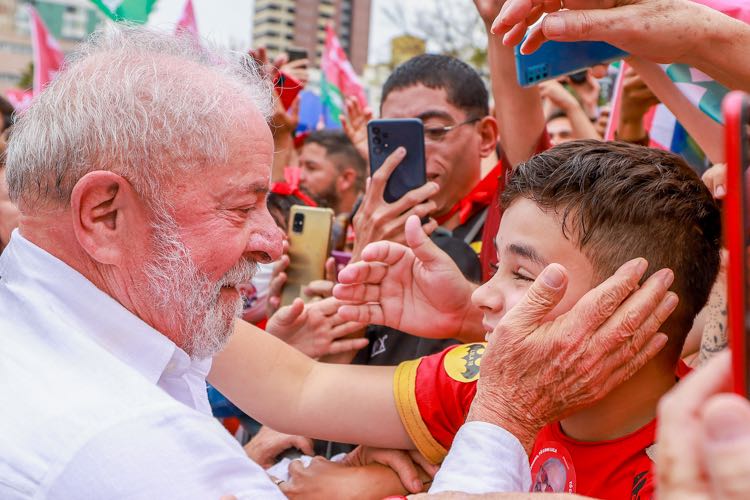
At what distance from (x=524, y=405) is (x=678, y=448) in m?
0.89

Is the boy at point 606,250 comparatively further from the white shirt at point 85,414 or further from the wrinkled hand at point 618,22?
the white shirt at point 85,414

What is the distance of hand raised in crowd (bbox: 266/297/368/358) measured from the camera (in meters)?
2.63

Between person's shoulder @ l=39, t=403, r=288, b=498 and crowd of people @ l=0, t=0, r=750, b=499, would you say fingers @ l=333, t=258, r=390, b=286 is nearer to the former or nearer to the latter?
crowd of people @ l=0, t=0, r=750, b=499

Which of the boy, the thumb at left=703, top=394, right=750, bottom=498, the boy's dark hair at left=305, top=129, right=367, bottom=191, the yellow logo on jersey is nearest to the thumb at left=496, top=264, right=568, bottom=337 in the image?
the boy

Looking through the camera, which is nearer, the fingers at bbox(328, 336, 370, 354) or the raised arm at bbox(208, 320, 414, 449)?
the raised arm at bbox(208, 320, 414, 449)

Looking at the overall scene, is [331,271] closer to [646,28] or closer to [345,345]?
[345,345]

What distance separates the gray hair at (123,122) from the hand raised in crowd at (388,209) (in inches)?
39.3

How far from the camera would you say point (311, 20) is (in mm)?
105625

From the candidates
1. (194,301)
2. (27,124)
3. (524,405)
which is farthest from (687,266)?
(27,124)

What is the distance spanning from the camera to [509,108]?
2.78m

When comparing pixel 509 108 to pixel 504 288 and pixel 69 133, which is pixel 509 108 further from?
pixel 69 133

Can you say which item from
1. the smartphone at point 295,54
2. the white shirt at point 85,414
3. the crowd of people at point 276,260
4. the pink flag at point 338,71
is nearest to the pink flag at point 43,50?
the pink flag at point 338,71

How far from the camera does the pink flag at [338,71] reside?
7.80 m

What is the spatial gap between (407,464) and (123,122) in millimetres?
→ 1150
